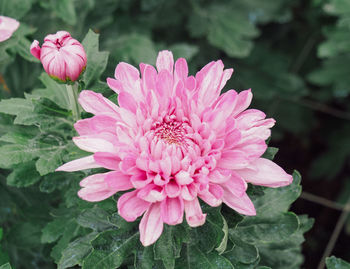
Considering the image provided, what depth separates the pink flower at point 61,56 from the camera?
1189mm

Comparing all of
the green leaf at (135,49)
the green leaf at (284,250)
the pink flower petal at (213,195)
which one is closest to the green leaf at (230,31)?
the green leaf at (135,49)

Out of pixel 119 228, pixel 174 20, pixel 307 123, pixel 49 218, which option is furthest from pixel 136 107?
pixel 307 123

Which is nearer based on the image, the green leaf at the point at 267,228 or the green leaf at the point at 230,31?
the green leaf at the point at 267,228

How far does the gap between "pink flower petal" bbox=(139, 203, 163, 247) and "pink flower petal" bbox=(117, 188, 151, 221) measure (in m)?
0.02

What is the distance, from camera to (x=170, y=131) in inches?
45.0

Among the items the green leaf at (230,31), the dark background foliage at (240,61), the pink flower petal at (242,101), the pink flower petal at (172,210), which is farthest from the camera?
the green leaf at (230,31)

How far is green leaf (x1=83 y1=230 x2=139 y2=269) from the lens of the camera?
48.3 inches

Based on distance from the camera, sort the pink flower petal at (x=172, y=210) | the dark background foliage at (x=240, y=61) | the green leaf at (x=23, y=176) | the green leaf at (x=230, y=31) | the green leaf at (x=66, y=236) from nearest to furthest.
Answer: the pink flower petal at (x=172, y=210)
the green leaf at (x=23, y=176)
the green leaf at (x=66, y=236)
the dark background foliage at (x=240, y=61)
the green leaf at (x=230, y=31)

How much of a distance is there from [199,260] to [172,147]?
358mm

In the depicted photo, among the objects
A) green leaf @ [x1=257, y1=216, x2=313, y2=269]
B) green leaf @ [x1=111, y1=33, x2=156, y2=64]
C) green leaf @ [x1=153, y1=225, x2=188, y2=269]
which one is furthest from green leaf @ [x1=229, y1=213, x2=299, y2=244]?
green leaf @ [x1=111, y1=33, x2=156, y2=64]

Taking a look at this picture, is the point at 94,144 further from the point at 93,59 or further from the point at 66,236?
the point at 66,236

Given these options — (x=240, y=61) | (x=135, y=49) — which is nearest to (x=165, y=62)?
(x=135, y=49)

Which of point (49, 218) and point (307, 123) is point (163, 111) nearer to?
point (49, 218)

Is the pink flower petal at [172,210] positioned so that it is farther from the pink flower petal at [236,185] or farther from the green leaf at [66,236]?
the green leaf at [66,236]
